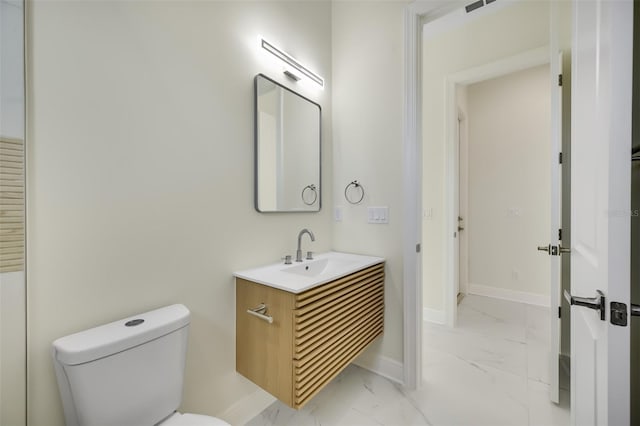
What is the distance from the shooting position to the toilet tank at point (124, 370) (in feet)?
2.78

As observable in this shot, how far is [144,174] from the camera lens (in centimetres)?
114

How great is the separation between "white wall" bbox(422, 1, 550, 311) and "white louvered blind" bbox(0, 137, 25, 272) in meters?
2.81

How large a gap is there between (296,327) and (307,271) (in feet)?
1.86

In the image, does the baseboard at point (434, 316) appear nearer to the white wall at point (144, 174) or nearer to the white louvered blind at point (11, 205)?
the white wall at point (144, 174)

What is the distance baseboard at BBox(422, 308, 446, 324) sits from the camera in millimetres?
2725

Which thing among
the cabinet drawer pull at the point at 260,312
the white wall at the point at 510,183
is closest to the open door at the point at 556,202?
the cabinet drawer pull at the point at 260,312

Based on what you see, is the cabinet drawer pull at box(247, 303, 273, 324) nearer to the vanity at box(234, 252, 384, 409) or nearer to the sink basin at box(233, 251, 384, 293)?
the vanity at box(234, 252, 384, 409)

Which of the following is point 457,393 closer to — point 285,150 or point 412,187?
point 412,187

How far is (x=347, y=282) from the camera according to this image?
154cm

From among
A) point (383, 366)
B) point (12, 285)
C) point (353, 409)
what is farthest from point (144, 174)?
point (383, 366)

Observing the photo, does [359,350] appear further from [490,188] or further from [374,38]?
[490,188]

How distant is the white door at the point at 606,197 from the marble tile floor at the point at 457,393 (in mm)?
851

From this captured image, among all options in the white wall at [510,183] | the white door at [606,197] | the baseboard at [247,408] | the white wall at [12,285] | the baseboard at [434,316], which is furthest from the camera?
the white wall at [510,183]

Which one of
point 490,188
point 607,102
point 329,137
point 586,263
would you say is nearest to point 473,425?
point 586,263
